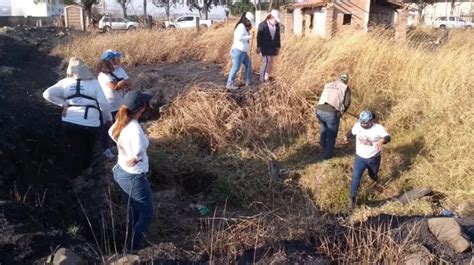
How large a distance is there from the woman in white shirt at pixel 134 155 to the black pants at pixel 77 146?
155cm

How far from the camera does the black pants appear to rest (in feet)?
17.6

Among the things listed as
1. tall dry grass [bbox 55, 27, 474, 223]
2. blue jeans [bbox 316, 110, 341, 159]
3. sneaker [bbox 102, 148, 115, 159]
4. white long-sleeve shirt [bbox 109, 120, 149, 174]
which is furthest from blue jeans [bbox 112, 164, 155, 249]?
blue jeans [bbox 316, 110, 341, 159]

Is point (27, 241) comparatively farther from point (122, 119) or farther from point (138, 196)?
point (122, 119)

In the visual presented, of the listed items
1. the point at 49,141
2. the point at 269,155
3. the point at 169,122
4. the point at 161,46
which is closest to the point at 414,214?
the point at 269,155

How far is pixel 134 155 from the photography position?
3.80 m

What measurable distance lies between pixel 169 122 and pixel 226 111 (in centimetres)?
96

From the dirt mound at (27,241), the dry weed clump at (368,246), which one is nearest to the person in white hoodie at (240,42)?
the dry weed clump at (368,246)

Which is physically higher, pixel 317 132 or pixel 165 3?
pixel 165 3

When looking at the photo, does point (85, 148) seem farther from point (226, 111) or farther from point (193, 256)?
point (193, 256)

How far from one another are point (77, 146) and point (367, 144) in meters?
3.69

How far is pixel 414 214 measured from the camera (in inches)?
215

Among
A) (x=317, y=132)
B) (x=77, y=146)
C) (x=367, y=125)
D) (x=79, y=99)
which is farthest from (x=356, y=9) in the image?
(x=79, y=99)

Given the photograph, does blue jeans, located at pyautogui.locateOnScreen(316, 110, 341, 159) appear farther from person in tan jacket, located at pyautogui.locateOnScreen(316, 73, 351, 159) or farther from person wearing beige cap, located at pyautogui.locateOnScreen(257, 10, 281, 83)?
person wearing beige cap, located at pyautogui.locateOnScreen(257, 10, 281, 83)

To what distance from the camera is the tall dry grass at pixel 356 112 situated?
6.47 meters
